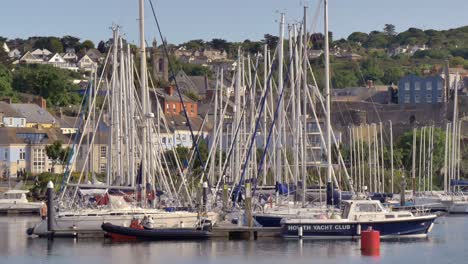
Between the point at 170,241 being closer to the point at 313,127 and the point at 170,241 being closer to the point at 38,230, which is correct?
the point at 38,230

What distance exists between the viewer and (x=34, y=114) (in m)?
128

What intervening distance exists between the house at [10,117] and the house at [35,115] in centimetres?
80

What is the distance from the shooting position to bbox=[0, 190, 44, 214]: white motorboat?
87312 millimetres

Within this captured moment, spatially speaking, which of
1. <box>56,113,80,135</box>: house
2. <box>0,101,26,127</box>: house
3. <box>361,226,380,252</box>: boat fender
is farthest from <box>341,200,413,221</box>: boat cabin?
<box>0,101,26,127</box>: house

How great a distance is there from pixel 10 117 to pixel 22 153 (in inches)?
383

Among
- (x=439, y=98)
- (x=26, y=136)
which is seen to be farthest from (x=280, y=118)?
(x=439, y=98)

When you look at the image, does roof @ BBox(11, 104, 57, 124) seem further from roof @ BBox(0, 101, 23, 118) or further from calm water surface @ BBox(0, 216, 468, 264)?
calm water surface @ BBox(0, 216, 468, 264)

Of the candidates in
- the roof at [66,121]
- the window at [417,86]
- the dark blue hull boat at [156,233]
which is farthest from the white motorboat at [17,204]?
the window at [417,86]

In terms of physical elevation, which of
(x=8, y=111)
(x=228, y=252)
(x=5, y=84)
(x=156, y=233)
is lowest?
(x=228, y=252)

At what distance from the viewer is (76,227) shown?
192ft

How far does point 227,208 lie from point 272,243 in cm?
558

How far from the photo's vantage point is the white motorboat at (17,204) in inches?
3438

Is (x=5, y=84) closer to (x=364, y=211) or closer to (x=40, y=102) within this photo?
(x=40, y=102)

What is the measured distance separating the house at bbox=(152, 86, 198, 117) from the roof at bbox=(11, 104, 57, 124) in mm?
12582
